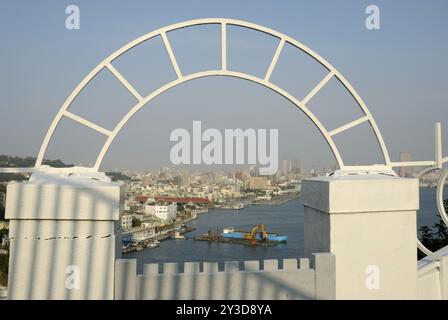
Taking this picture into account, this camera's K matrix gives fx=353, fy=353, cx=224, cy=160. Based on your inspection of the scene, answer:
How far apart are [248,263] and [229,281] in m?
0.21

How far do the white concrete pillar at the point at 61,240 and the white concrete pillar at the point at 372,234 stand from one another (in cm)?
176

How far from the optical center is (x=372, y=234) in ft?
9.70

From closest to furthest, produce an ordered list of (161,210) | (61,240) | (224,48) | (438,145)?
1. (61,240)
2. (224,48)
3. (438,145)
4. (161,210)

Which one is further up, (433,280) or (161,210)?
(433,280)

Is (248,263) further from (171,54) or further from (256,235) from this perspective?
(256,235)

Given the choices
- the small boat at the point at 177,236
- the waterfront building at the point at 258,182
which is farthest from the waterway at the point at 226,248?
the waterfront building at the point at 258,182

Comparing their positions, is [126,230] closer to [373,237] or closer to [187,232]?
[187,232]

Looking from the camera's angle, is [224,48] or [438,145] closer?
[224,48]

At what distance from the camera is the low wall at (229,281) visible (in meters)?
2.69

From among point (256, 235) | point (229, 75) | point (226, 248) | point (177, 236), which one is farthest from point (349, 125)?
point (177, 236)

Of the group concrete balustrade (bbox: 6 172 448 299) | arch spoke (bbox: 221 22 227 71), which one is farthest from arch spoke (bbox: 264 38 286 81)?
concrete balustrade (bbox: 6 172 448 299)

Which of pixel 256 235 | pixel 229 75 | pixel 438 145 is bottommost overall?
pixel 256 235
